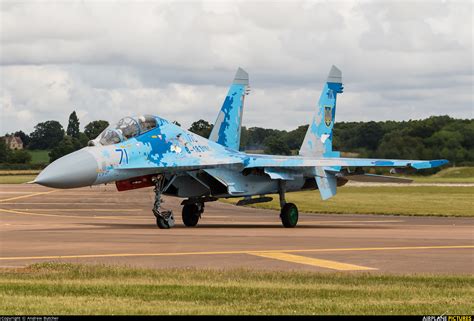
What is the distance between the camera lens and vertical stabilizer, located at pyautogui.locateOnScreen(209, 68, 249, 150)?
36625mm

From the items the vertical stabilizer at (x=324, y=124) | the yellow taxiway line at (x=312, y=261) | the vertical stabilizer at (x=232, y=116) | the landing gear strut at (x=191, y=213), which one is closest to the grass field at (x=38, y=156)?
the vertical stabilizer at (x=232, y=116)

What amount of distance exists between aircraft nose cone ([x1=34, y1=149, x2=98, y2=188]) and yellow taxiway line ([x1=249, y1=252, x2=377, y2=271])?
7422mm

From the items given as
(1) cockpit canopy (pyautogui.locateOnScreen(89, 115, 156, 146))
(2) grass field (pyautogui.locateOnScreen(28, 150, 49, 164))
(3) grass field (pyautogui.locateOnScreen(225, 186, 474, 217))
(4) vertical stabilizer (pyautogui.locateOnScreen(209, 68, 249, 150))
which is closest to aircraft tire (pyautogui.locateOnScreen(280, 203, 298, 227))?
(4) vertical stabilizer (pyautogui.locateOnScreen(209, 68, 249, 150))

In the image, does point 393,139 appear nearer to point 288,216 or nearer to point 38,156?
point 288,216

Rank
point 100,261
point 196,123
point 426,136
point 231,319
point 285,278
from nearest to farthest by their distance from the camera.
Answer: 1. point 231,319
2. point 285,278
3. point 100,261
4. point 426,136
5. point 196,123

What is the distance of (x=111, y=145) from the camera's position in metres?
28.6

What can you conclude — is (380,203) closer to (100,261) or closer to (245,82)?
(245,82)

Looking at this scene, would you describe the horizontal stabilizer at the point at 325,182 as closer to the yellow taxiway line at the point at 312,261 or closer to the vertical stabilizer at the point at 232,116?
the vertical stabilizer at the point at 232,116

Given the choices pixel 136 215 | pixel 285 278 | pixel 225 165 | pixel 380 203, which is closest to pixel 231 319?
pixel 285 278

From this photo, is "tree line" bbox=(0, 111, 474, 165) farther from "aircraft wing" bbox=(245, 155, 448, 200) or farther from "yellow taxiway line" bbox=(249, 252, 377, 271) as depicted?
"yellow taxiway line" bbox=(249, 252, 377, 271)

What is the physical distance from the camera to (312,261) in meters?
19.7

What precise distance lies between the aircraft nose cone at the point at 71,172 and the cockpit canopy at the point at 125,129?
1.24 m

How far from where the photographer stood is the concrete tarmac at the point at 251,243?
756 inches

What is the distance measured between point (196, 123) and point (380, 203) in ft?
77.7
